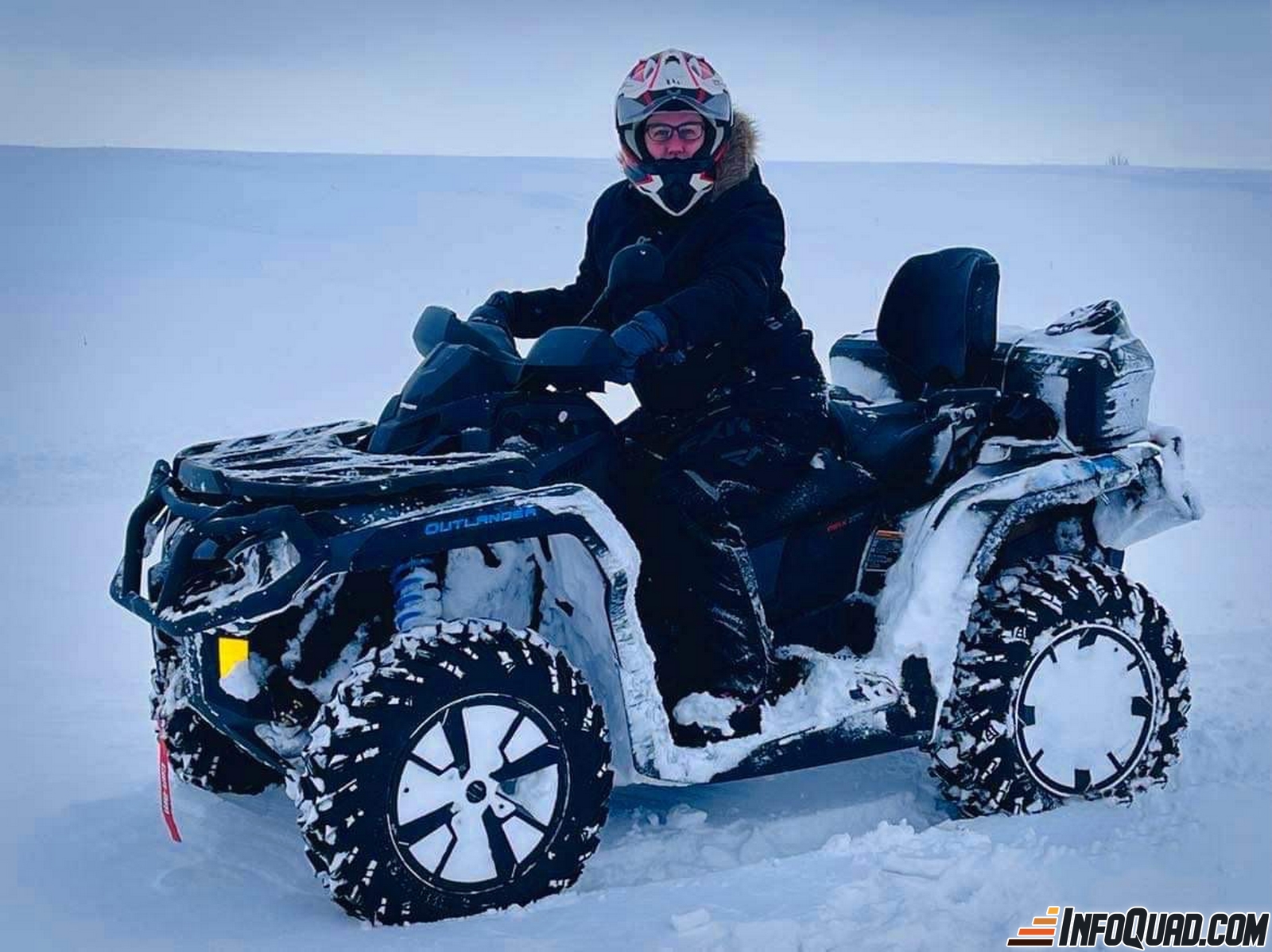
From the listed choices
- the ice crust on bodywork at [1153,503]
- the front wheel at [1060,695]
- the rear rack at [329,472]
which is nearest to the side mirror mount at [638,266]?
the rear rack at [329,472]

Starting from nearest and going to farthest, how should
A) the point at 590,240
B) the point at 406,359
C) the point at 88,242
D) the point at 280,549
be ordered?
the point at 280,549 → the point at 590,240 → the point at 406,359 → the point at 88,242

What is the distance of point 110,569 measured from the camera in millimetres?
7426

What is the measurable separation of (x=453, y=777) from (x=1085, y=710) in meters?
2.04

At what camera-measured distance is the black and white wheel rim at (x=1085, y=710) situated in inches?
177

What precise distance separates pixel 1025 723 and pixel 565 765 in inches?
60.3

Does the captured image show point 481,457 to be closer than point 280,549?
No

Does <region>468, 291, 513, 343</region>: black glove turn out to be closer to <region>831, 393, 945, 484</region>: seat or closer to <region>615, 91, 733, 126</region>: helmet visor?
<region>615, 91, 733, 126</region>: helmet visor

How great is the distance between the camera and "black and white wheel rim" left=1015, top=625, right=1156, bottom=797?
4496mm

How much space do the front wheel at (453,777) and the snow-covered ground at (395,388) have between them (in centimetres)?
11

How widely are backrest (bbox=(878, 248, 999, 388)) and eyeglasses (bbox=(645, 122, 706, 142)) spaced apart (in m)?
0.98

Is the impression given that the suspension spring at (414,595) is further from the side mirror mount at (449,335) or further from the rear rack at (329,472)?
the side mirror mount at (449,335)

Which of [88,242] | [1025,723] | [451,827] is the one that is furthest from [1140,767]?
[88,242]

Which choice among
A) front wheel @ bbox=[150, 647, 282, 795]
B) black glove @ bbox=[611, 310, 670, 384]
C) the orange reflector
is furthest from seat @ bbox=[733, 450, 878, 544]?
front wheel @ bbox=[150, 647, 282, 795]

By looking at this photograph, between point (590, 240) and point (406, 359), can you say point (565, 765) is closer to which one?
point (590, 240)
